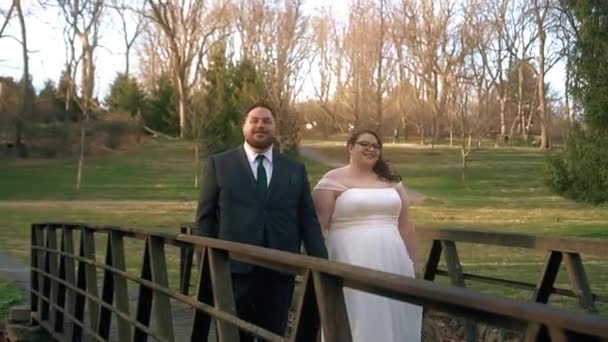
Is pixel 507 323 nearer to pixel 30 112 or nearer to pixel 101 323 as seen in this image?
pixel 101 323

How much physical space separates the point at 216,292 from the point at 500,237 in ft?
6.80

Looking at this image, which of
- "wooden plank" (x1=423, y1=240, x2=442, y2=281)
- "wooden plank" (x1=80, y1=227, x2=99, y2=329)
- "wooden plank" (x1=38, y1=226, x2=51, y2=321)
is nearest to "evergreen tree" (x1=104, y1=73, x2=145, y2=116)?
"wooden plank" (x1=38, y1=226, x2=51, y2=321)

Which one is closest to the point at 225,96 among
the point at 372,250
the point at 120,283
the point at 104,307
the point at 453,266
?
the point at 104,307

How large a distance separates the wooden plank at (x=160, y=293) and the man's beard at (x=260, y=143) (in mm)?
782

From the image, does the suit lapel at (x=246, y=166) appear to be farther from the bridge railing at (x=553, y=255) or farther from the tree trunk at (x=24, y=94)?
the tree trunk at (x=24, y=94)

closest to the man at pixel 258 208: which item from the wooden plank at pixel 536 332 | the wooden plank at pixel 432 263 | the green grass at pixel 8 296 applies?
the wooden plank at pixel 432 263

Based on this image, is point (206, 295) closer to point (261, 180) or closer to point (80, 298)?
point (261, 180)

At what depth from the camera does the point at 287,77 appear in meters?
57.2

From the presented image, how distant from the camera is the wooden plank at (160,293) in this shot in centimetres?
533

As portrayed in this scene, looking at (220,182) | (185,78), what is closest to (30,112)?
(185,78)

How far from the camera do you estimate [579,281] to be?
5.33 m

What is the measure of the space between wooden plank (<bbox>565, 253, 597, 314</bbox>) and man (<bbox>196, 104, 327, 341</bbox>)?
136cm

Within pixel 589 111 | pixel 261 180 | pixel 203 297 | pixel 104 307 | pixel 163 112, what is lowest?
pixel 104 307

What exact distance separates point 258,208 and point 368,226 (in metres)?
0.77
